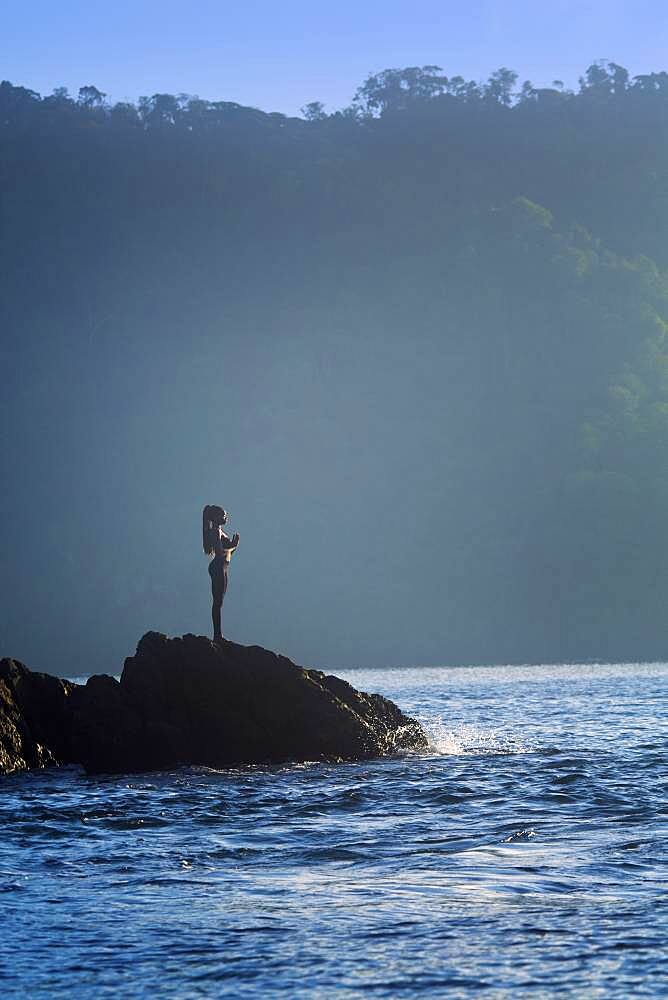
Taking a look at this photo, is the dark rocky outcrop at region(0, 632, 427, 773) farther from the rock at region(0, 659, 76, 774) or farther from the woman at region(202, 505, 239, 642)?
the woman at region(202, 505, 239, 642)

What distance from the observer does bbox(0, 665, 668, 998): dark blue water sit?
927 centimetres

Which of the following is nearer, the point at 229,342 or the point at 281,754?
the point at 281,754

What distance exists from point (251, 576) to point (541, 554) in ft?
79.0

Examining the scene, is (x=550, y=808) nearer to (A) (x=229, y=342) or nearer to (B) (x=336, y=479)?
(B) (x=336, y=479)

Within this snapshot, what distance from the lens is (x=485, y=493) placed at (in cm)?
12006

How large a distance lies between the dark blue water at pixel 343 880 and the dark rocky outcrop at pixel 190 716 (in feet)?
3.45

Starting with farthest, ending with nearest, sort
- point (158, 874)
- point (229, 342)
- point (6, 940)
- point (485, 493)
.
Result: point (229, 342) → point (485, 493) → point (158, 874) → point (6, 940)

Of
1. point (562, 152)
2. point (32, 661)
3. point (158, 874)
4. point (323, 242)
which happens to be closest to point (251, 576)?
point (32, 661)

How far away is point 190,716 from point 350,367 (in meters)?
117

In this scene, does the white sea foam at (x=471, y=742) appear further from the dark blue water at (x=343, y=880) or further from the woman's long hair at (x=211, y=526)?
the woman's long hair at (x=211, y=526)

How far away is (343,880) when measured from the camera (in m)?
12.4

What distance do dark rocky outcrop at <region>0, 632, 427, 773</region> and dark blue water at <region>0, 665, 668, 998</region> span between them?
1052mm

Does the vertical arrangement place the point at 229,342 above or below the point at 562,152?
below

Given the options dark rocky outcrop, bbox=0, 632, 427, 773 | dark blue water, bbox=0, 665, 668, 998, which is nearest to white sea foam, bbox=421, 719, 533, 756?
dark blue water, bbox=0, 665, 668, 998
